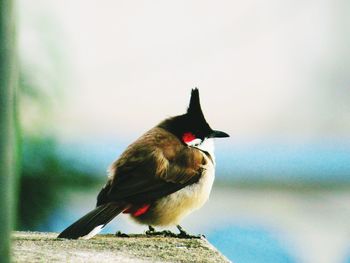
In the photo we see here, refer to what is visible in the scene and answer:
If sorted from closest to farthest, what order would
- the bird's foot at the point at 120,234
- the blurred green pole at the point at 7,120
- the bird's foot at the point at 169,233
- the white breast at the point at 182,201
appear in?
the blurred green pole at the point at 7,120
the bird's foot at the point at 120,234
the bird's foot at the point at 169,233
the white breast at the point at 182,201

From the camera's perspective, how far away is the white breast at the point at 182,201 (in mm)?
2428

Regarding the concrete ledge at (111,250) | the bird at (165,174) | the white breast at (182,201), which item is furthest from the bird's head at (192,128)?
the concrete ledge at (111,250)

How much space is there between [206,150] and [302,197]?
74.4 inches

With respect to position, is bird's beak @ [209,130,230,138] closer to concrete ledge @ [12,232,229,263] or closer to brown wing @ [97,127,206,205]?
brown wing @ [97,127,206,205]

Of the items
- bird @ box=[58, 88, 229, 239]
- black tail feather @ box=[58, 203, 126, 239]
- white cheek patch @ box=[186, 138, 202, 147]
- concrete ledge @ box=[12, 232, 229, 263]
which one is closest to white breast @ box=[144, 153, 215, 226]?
bird @ box=[58, 88, 229, 239]

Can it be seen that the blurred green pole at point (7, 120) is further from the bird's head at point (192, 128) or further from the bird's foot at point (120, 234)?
the bird's head at point (192, 128)

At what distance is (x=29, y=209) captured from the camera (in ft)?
10.5

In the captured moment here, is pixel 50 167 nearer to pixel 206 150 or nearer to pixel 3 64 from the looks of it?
pixel 206 150

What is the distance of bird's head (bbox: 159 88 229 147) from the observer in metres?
2.75

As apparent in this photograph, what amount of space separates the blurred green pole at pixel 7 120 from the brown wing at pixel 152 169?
1462 millimetres

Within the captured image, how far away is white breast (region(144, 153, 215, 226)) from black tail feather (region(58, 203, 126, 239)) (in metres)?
0.25

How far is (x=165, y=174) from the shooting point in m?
2.44

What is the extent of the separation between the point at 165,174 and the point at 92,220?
545mm

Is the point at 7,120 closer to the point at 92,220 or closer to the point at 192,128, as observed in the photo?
the point at 92,220
